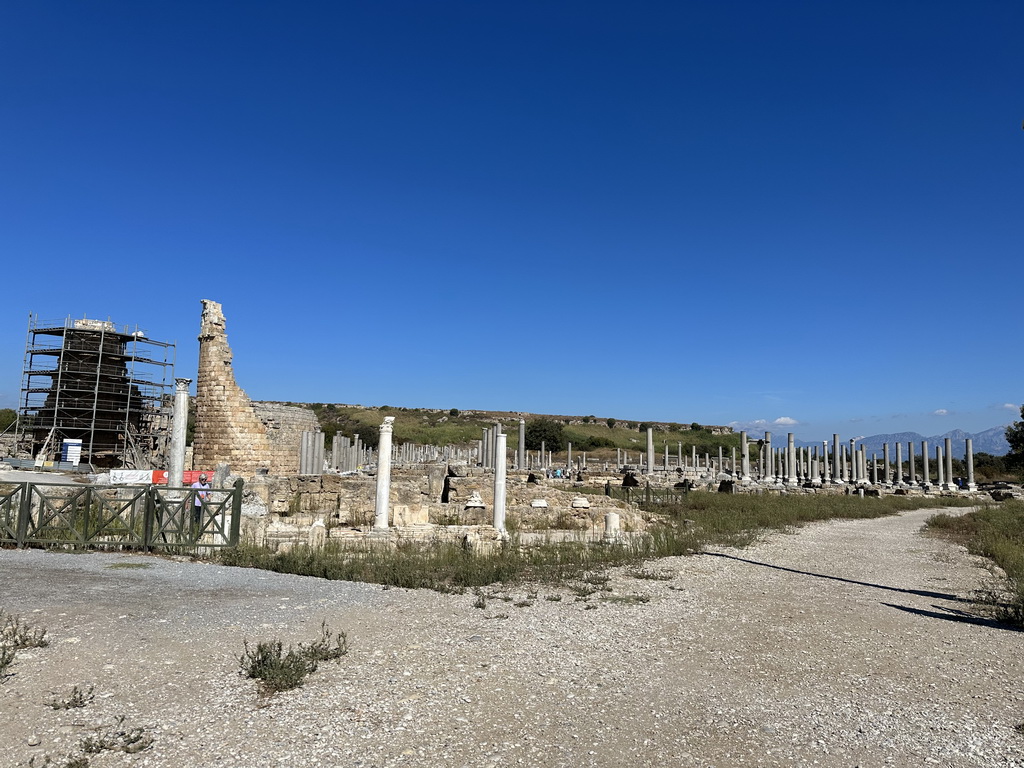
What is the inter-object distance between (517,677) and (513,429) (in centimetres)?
8160

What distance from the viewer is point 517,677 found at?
5.48m

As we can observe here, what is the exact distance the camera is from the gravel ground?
4.13 metres

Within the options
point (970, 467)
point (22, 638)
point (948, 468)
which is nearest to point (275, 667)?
point (22, 638)

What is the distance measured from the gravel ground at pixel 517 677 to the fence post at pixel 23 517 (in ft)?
7.99

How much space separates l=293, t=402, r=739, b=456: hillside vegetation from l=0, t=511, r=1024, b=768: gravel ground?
172ft

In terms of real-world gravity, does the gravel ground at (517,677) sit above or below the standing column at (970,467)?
below

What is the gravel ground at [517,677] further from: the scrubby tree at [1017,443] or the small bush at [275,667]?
the scrubby tree at [1017,443]

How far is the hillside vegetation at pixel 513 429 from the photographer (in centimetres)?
7354

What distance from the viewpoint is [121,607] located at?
7.29 metres

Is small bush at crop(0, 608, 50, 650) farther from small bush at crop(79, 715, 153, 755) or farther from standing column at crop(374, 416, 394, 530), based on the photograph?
standing column at crop(374, 416, 394, 530)

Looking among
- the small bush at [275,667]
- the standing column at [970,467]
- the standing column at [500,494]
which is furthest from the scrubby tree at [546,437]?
the small bush at [275,667]

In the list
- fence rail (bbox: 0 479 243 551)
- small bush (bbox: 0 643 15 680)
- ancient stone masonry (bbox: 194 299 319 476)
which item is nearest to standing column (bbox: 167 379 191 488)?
fence rail (bbox: 0 479 243 551)

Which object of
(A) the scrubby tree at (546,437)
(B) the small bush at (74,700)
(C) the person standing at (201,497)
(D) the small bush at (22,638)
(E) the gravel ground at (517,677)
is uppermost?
(A) the scrubby tree at (546,437)

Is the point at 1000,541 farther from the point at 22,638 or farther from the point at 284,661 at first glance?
the point at 22,638
